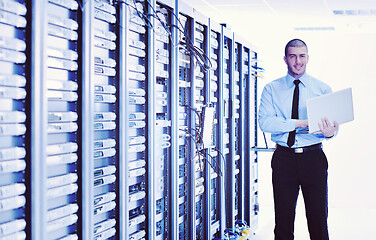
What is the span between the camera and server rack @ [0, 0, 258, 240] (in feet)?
6.05

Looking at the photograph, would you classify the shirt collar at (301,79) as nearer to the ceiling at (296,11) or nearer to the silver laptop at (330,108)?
the silver laptop at (330,108)

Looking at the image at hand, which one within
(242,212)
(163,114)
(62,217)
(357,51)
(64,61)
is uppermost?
(357,51)

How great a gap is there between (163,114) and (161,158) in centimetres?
27

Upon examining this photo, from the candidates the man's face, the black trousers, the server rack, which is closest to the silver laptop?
the black trousers

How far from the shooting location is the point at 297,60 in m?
3.53

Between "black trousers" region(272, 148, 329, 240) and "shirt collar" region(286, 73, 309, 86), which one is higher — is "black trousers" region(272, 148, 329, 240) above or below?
below

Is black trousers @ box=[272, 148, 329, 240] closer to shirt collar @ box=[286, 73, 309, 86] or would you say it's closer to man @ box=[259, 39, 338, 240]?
man @ box=[259, 39, 338, 240]

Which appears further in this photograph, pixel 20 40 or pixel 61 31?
pixel 61 31

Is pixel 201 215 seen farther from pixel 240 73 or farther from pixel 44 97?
pixel 44 97

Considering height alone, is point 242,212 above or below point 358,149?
below

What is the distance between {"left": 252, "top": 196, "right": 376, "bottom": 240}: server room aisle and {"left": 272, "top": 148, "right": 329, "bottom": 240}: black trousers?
139 cm

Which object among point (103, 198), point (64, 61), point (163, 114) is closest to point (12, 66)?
point (64, 61)

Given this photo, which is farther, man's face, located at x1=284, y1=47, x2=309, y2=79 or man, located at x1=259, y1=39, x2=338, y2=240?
man's face, located at x1=284, y1=47, x2=309, y2=79

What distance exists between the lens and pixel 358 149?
23.3 ft
